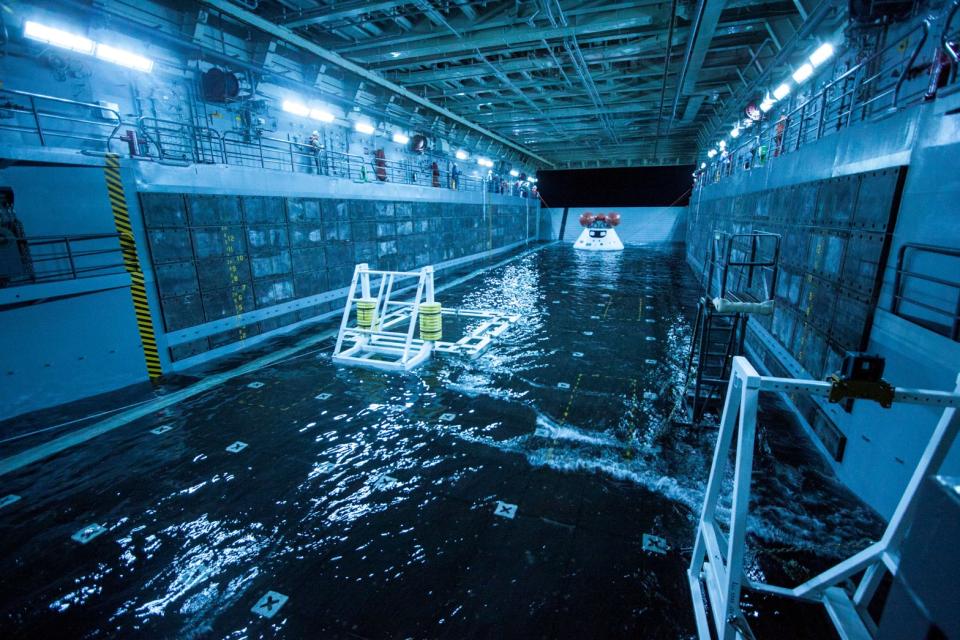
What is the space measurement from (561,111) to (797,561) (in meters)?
21.2

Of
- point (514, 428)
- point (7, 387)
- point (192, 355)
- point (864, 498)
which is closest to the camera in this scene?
point (864, 498)

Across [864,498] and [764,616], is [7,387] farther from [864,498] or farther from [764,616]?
[864,498]

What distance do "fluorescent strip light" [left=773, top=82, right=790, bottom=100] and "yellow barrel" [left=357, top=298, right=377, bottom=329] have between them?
1383cm

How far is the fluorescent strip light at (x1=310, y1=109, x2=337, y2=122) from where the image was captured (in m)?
14.3

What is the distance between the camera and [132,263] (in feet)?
25.5

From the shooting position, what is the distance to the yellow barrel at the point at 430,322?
28.1 feet

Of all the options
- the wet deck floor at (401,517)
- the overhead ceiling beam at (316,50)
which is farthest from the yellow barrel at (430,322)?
the overhead ceiling beam at (316,50)

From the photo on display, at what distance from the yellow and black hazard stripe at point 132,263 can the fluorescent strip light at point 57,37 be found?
9.92ft

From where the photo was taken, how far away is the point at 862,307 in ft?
15.7

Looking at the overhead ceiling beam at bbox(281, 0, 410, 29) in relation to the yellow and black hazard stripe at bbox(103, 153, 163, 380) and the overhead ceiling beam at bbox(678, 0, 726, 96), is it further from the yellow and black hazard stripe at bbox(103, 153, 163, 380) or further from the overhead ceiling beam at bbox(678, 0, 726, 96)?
the overhead ceiling beam at bbox(678, 0, 726, 96)

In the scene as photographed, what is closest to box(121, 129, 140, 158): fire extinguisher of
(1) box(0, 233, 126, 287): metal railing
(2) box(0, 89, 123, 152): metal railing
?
(2) box(0, 89, 123, 152): metal railing

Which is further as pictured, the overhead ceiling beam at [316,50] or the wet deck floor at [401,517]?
the overhead ceiling beam at [316,50]

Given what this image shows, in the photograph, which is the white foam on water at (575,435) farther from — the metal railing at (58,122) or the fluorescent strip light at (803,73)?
the fluorescent strip light at (803,73)

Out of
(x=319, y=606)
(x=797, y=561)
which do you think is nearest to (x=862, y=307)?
(x=797, y=561)
